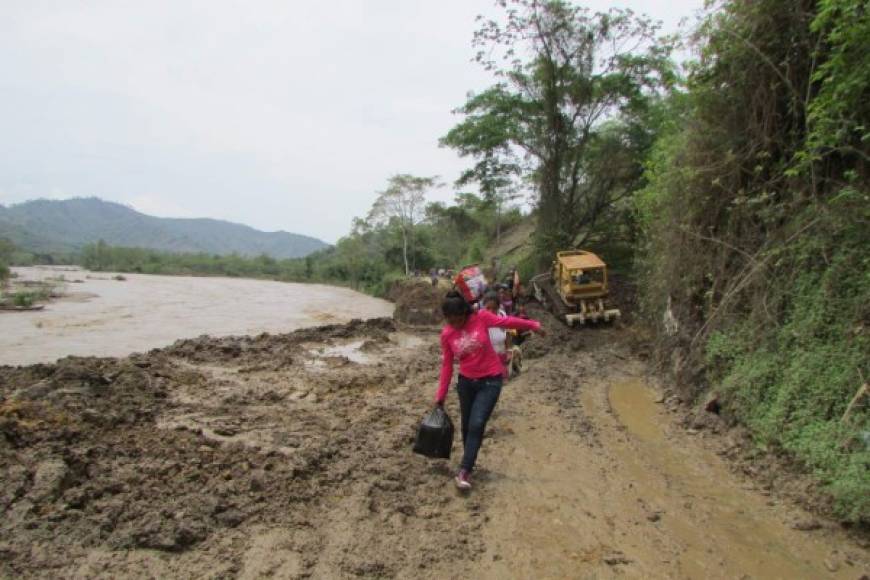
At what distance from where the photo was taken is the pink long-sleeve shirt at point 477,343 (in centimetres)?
435

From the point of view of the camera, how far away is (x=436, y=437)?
452 cm

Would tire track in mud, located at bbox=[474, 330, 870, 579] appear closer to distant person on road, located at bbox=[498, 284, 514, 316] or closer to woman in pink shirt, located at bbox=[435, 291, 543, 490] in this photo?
woman in pink shirt, located at bbox=[435, 291, 543, 490]

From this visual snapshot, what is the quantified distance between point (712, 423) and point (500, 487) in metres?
3.22

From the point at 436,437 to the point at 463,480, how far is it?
0.44 meters

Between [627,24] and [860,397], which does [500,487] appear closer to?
Answer: [860,397]

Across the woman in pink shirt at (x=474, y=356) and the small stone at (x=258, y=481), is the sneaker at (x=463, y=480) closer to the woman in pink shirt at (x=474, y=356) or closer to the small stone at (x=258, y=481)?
the woman in pink shirt at (x=474, y=356)

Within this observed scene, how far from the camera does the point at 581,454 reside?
18.2 feet

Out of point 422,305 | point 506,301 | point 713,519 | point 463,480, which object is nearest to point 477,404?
point 463,480

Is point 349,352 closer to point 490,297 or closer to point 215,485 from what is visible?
point 490,297

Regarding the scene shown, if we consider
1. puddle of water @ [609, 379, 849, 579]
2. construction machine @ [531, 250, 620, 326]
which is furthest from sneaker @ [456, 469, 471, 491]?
construction machine @ [531, 250, 620, 326]

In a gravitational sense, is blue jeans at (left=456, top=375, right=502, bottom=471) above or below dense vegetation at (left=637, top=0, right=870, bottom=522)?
below

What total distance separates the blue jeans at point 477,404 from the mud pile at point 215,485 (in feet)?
1.46

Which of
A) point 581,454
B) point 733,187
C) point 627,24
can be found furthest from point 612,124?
point 581,454

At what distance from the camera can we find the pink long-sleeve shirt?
14.3ft
